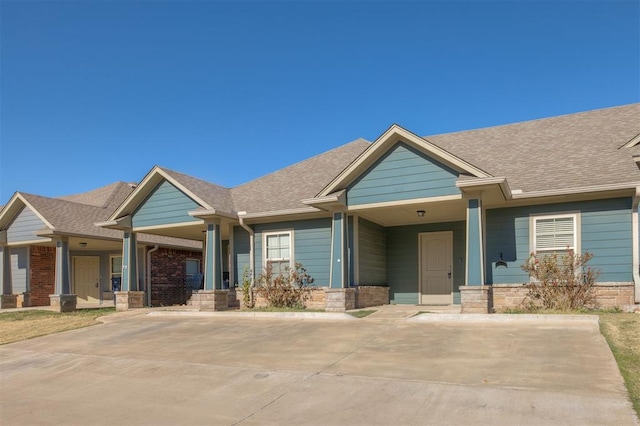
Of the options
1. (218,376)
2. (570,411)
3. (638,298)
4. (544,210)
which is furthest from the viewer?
(544,210)

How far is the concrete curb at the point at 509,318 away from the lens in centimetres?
1042

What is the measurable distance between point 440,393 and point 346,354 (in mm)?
2698

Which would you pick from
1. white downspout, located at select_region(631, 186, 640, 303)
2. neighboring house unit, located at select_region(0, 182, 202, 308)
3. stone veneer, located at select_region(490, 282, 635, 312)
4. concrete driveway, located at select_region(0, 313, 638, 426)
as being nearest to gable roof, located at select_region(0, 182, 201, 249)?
neighboring house unit, located at select_region(0, 182, 202, 308)

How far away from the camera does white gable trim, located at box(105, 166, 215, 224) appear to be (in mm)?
17330

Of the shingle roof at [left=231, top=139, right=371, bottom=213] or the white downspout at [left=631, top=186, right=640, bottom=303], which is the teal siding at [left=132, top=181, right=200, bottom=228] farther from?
the white downspout at [left=631, top=186, right=640, bottom=303]

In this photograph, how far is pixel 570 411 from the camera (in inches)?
210

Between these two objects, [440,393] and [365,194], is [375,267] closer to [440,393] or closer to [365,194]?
[365,194]

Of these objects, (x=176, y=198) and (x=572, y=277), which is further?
(x=176, y=198)

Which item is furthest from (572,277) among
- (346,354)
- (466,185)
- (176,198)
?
(176,198)

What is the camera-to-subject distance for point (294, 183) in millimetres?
18844

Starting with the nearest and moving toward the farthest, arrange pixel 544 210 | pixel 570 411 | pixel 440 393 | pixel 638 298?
pixel 570 411 → pixel 440 393 → pixel 638 298 → pixel 544 210

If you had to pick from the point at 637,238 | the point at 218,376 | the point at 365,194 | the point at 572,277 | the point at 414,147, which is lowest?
the point at 218,376

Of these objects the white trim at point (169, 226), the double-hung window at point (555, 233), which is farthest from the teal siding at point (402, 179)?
the white trim at point (169, 226)

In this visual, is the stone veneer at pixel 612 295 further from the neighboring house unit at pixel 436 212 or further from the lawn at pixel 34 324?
the lawn at pixel 34 324
